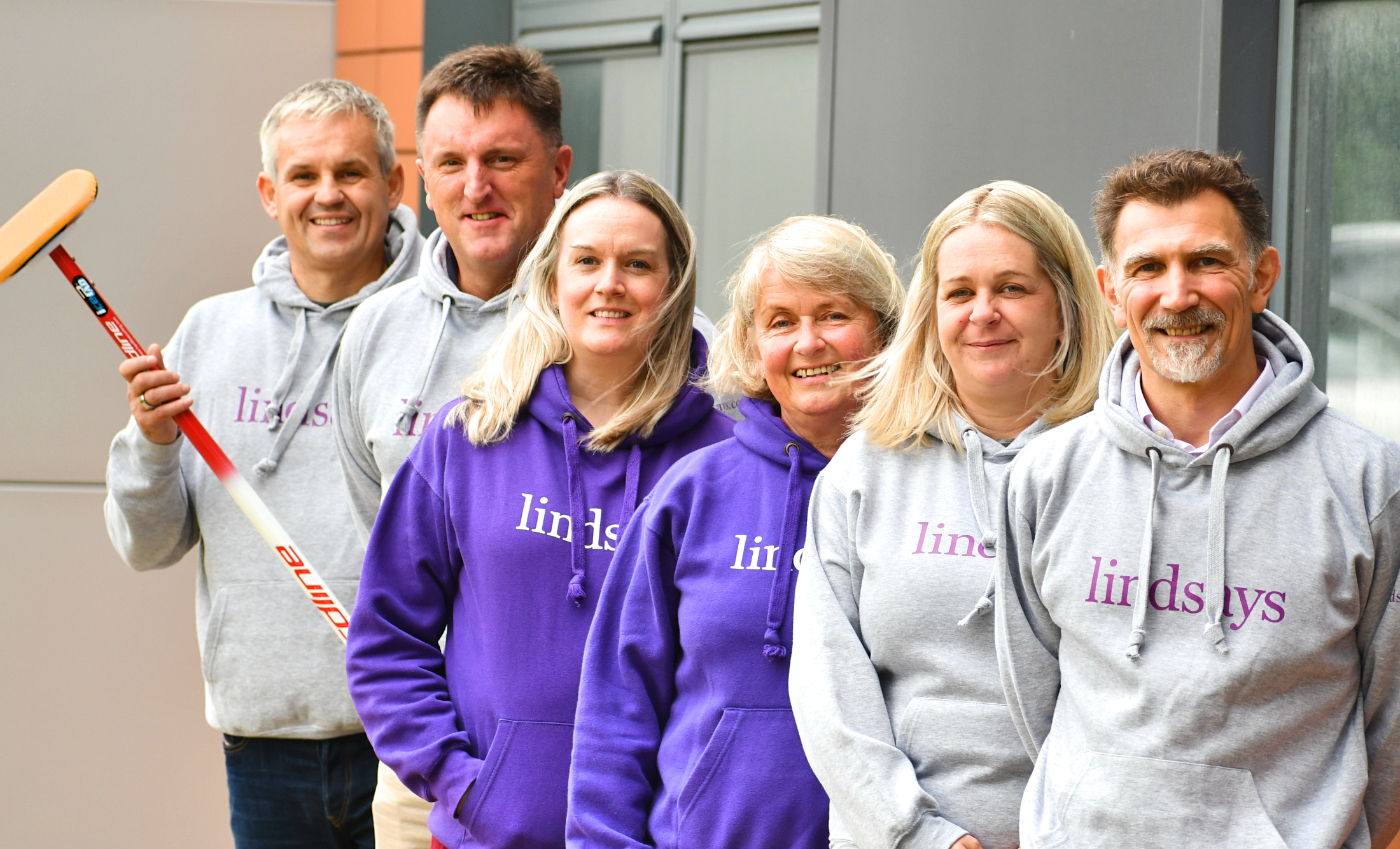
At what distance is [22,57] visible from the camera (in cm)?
488

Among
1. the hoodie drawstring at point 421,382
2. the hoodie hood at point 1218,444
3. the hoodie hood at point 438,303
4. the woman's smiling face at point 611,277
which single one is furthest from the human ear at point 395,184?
the hoodie hood at point 1218,444

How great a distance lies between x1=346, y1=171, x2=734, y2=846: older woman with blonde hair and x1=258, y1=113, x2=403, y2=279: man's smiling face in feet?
2.65

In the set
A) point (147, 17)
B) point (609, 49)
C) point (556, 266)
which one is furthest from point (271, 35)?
point (556, 266)

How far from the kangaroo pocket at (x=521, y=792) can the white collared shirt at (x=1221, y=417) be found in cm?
112

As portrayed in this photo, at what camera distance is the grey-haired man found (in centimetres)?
315

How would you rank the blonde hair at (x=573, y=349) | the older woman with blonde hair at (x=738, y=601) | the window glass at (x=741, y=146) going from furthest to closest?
the window glass at (x=741, y=146) → the blonde hair at (x=573, y=349) → the older woman with blonde hair at (x=738, y=601)

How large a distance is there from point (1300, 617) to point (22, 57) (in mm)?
4781

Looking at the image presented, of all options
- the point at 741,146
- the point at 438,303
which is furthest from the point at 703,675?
the point at 741,146

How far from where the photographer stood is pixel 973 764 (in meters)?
2.04

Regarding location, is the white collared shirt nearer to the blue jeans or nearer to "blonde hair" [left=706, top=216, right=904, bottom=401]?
"blonde hair" [left=706, top=216, right=904, bottom=401]

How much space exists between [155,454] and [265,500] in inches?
10.6

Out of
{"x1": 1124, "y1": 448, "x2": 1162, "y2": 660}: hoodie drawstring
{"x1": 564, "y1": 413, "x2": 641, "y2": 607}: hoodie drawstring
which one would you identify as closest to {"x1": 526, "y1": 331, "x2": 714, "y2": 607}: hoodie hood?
{"x1": 564, "y1": 413, "x2": 641, "y2": 607}: hoodie drawstring

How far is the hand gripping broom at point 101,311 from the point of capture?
2900mm

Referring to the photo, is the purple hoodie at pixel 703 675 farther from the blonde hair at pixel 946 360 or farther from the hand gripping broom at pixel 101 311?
the hand gripping broom at pixel 101 311
